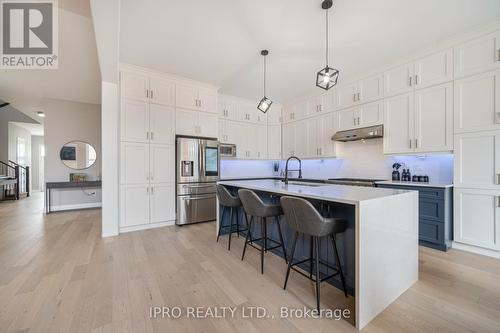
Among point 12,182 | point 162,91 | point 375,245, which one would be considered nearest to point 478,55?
point 375,245

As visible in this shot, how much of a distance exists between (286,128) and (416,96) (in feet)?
9.45

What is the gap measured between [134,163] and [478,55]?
5197mm

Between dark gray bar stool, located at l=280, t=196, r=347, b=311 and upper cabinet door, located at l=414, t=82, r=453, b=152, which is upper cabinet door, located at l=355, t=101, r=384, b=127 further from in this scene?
dark gray bar stool, located at l=280, t=196, r=347, b=311

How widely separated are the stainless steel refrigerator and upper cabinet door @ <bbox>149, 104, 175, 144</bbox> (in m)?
0.20

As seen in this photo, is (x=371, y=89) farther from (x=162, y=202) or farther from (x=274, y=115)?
(x=162, y=202)

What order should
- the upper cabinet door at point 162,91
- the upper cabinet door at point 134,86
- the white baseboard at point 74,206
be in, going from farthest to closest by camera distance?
the white baseboard at point 74,206
the upper cabinet door at point 162,91
the upper cabinet door at point 134,86

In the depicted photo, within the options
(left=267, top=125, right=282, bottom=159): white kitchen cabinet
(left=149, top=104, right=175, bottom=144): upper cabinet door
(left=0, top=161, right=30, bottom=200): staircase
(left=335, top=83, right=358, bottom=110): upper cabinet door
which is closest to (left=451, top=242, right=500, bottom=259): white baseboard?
(left=335, top=83, right=358, bottom=110): upper cabinet door

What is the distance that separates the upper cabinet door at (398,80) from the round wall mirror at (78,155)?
709 centimetres

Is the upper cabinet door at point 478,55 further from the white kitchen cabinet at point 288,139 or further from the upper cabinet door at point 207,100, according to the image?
the upper cabinet door at point 207,100

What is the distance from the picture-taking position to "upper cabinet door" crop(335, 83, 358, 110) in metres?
4.10

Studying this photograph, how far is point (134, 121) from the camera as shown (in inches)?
148

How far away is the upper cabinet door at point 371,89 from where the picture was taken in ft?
12.2

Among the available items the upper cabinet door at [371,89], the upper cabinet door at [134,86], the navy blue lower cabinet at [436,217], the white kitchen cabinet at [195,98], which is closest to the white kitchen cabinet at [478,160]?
the navy blue lower cabinet at [436,217]

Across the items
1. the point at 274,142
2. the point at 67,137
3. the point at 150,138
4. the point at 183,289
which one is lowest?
the point at 183,289
